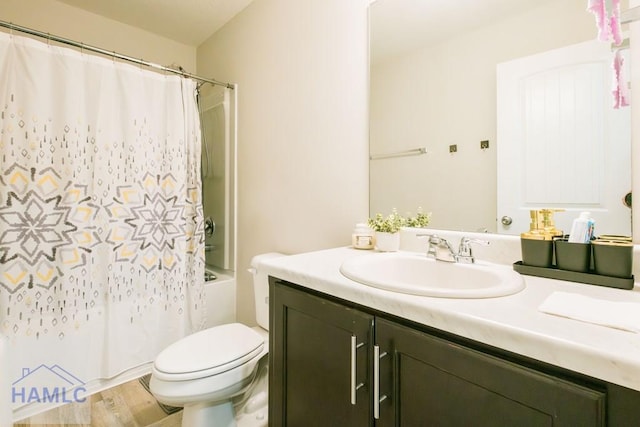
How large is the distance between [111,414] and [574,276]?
205 centimetres

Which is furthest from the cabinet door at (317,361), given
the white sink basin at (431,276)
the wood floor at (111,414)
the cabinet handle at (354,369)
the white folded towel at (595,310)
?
the wood floor at (111,414)

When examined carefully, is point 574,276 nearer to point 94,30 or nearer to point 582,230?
point 582,230

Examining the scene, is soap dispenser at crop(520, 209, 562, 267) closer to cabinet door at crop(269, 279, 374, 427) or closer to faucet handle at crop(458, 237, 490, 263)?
faucet handle at crop(458, 237, 490, 263)

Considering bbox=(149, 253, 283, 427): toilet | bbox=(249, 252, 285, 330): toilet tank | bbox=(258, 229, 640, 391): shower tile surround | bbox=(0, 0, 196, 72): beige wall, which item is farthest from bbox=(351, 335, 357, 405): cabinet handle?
bbox=(0, 0, 196, 72): beige wall

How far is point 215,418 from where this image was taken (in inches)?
51.4

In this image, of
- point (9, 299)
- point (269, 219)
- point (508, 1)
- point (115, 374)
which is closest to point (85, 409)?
point (115, 374)

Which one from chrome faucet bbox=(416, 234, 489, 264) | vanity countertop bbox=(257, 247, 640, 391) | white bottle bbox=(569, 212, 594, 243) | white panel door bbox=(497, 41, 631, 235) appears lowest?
vanity countertop bbox=(257, 247, 640, 391)

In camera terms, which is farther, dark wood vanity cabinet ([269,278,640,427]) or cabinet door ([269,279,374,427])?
cabinet door ([269,279,374,427])

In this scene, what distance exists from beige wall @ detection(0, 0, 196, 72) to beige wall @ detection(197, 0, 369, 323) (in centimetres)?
58

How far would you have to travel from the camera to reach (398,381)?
710 mm

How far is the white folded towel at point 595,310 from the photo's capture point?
552 mm

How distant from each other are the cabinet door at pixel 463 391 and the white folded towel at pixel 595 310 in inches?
5.6

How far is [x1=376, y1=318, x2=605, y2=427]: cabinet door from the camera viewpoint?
0.50 m

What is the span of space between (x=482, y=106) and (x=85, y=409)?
2.32 m
